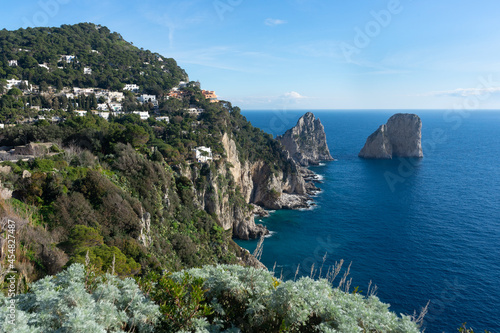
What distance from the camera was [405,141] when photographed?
326ft

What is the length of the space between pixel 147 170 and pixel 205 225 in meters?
9.89

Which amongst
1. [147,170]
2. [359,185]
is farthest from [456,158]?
[147,170]

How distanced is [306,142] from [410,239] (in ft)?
204

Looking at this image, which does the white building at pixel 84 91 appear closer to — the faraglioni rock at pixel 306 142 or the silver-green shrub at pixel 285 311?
the faraglioni rock at pixel 306 142

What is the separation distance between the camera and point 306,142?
3939 inches

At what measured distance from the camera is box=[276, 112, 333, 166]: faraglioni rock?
308 feet

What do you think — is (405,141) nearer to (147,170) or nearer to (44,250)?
(147,170)

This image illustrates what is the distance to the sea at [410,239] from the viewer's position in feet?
94.1

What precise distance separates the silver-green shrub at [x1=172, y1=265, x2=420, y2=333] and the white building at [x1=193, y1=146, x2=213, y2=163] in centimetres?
3552

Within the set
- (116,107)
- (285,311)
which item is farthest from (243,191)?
(285,311)

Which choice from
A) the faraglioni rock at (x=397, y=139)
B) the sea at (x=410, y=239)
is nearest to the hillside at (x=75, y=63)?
the sea at (x=410, y=239)

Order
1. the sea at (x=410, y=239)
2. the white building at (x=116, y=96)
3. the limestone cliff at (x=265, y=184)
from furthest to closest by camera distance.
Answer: the white building at (x=116, y=96) → the limestone cliff at (x=265, y=184) → the sea at (x=410, y=239)

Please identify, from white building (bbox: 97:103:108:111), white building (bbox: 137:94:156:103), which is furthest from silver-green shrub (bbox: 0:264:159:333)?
white building (bbox: 137:94:156:103)

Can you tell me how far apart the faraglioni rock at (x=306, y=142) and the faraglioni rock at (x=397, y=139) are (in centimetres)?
1505
